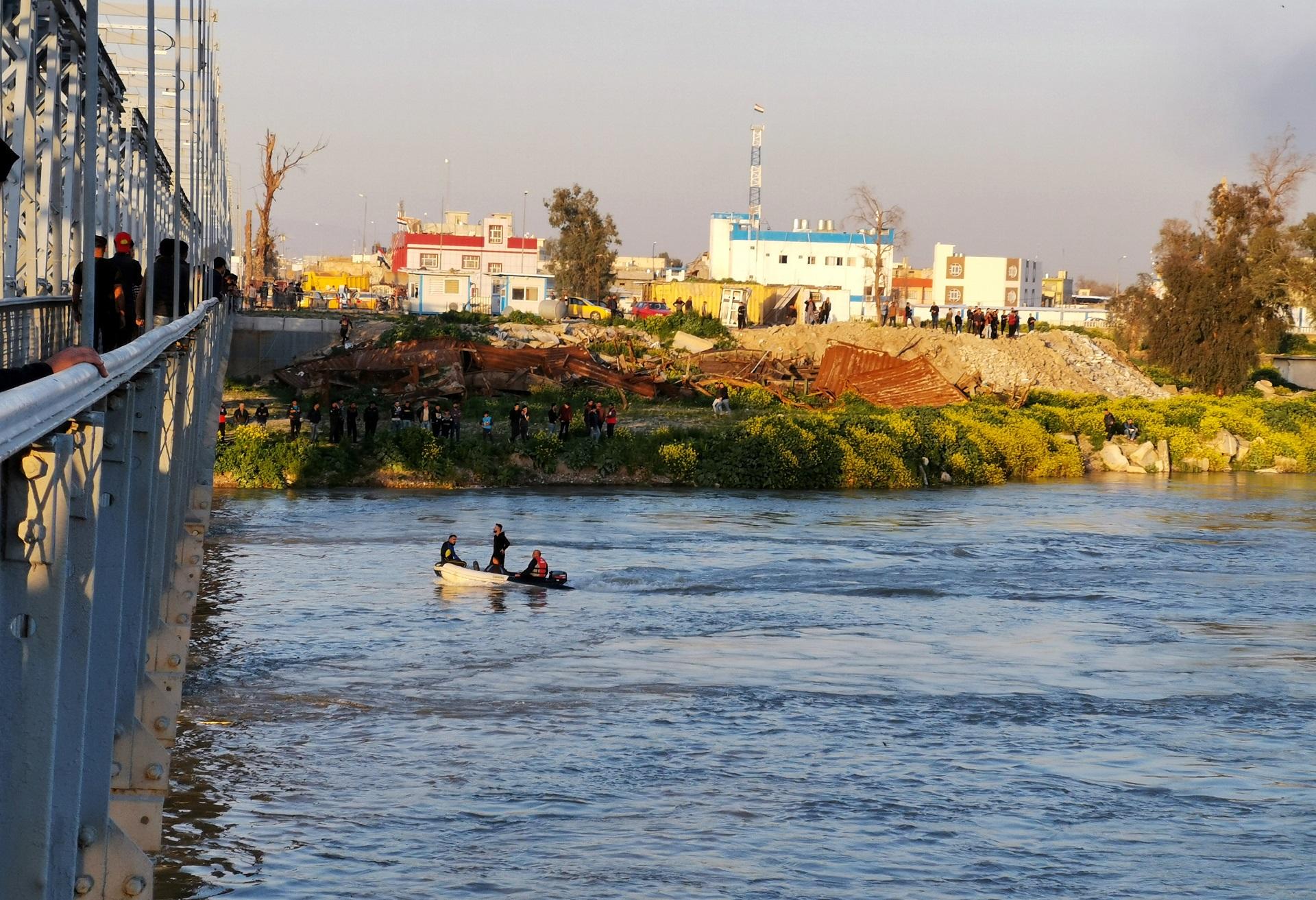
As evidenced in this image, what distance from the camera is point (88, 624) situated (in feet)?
17.6

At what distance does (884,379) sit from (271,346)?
25.2 m

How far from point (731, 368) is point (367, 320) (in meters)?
17.6

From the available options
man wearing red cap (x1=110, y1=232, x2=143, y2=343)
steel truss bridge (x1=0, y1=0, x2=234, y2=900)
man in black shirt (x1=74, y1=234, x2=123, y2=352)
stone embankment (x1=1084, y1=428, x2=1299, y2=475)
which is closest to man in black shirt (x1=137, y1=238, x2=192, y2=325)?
steel truss bridge (x1=0, y1=0, x2=234, y2=900)

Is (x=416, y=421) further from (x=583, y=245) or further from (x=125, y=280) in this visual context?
(x=583, y=245)

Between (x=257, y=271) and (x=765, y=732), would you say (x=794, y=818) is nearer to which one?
(x=765, y=732)

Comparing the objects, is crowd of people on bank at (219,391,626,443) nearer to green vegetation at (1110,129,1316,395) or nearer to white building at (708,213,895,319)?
green vegetation at (1110,129,1316,395)

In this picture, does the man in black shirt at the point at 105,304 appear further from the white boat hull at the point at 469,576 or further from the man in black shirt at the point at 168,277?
the white boat hull at the point at 469,576

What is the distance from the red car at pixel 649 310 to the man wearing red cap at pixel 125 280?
6816cm

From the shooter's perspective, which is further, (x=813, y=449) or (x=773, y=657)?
(x=813, y=449)

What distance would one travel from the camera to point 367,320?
70938mm

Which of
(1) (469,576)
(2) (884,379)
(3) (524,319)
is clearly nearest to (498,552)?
(1) (469,576)

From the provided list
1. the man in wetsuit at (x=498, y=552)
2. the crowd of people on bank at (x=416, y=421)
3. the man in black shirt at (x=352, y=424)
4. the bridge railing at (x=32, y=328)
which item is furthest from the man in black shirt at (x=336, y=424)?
the bridge railing at (x=32, y=328)

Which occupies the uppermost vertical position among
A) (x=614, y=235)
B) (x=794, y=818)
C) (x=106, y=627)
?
(x=614, y=235)

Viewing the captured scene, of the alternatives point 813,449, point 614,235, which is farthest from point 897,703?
point 614,235
